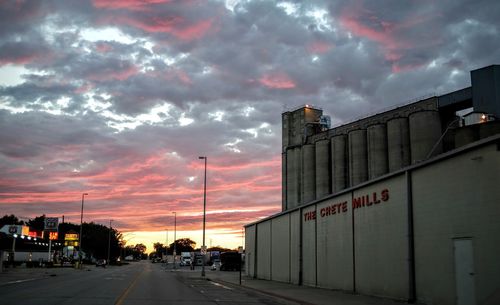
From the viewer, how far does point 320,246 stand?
33.1 meters

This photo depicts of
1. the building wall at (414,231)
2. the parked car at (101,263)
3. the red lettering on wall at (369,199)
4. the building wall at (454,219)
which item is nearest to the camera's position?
the building wall at (454,219)

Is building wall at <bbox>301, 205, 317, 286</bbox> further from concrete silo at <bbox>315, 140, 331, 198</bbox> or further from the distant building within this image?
concrete silo at <bbox>315, 140, 331, 198</bbox>

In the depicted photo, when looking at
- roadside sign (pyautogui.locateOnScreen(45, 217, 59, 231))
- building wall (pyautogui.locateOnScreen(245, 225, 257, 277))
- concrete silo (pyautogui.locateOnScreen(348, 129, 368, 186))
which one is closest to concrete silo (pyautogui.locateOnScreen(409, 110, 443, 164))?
concrete silo (pyautogui.locateOnScreen(348, 129, 368, 186))

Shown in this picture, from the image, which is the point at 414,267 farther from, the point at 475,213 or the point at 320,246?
the point at 320,246

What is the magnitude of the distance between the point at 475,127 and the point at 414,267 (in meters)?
10.1

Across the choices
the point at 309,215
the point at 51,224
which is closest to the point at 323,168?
the point at 309,215

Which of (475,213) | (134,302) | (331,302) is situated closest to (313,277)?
(331,302)

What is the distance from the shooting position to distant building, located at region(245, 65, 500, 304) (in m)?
17.1

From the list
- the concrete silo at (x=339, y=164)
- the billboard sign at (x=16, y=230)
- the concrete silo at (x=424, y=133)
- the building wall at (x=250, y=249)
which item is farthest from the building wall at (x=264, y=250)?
the billboard sign at (x=16, y=230)

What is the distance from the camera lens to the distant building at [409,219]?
17094 mm

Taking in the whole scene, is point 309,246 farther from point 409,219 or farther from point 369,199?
point 409,219

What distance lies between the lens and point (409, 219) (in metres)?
21.6

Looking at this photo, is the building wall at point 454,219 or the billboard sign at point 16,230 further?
the billboard sign at point 16,230

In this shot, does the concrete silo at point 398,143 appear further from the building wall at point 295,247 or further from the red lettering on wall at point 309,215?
the red lettering on wall at point 309,215
